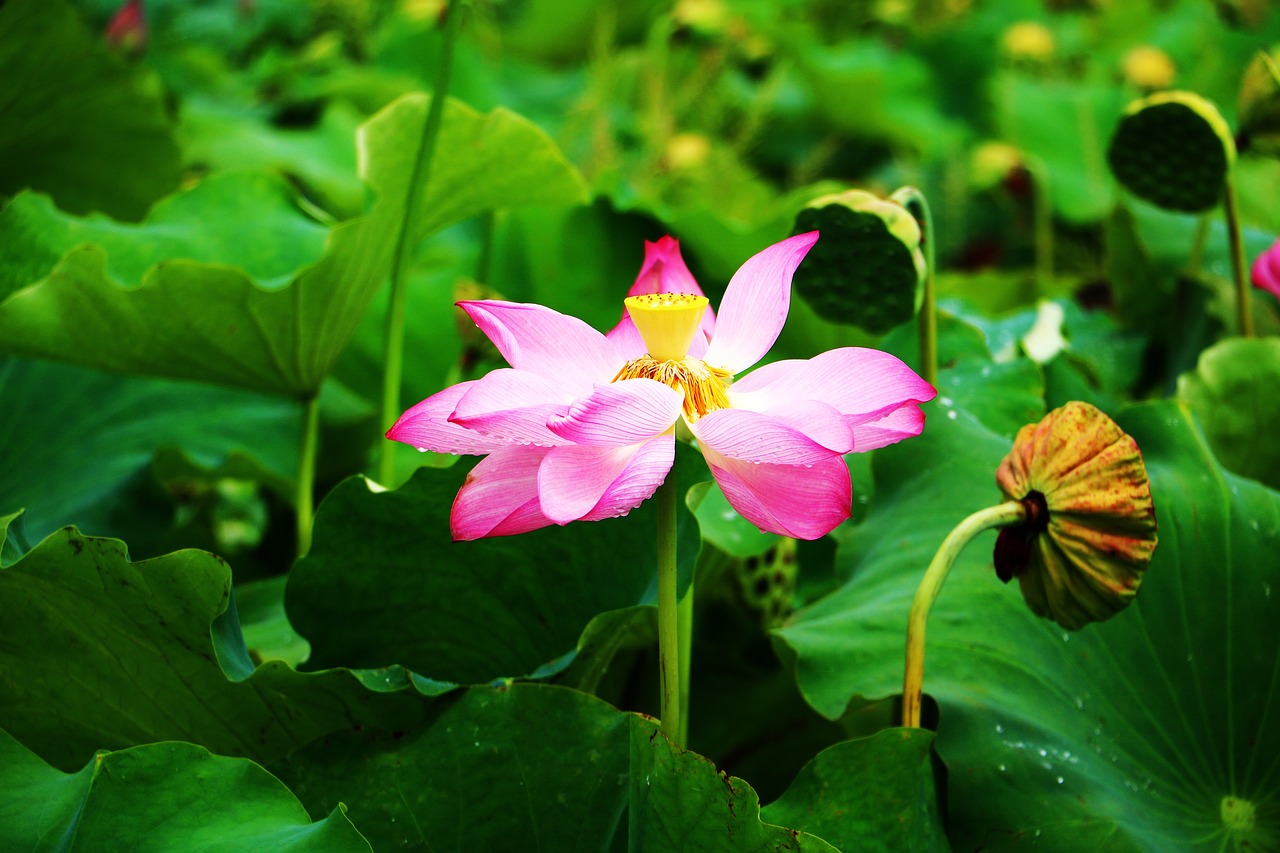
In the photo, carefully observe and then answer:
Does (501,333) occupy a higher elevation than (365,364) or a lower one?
higher

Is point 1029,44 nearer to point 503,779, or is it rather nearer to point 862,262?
point 862,262

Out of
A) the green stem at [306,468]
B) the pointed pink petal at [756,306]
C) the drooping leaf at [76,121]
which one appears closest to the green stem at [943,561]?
the pointed pink petal at [756,306]

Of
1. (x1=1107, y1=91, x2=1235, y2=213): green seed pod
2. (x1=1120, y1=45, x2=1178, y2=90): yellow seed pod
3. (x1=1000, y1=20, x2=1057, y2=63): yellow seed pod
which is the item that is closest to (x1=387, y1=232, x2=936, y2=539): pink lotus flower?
(x1=1107, y1=91, x2=1235, y2=213): green seed pod

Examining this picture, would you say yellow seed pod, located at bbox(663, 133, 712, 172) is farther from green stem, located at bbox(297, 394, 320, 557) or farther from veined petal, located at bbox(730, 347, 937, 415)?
veined petal, located at bbox(730, 347, 937, 415)

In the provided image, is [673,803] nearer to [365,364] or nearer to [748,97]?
[365,364]

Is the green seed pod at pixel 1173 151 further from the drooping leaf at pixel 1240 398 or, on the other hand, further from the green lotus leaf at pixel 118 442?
the green lotus leaf at pixel 118 442

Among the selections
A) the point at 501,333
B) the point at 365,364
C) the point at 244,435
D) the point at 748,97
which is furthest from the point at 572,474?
the point at 748,97
